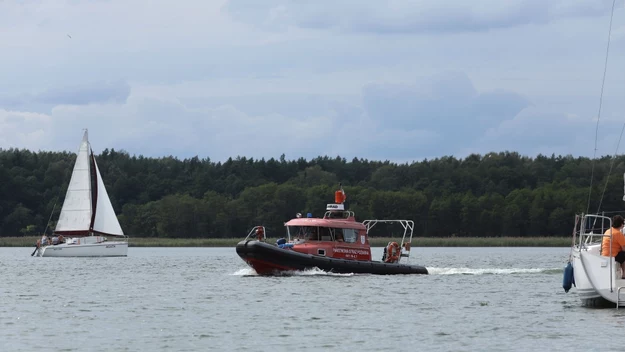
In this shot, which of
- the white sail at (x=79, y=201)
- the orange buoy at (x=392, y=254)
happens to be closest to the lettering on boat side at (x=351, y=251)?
the orange buoy at (x=392, y=254)

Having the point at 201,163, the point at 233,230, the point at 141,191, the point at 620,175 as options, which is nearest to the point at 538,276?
the point at 620,175

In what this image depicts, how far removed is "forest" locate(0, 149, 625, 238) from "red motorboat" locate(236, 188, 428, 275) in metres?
72.2

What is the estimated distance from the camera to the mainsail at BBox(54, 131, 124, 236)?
80.1 m

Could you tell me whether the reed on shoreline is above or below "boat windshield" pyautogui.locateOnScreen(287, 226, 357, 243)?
above

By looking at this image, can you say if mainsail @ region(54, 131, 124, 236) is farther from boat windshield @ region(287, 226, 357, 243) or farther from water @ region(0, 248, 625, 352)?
boat windshield @ region(287, 226, 357, 243)

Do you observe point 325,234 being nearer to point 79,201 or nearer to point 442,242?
point 79,201

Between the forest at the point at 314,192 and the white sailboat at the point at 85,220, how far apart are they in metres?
50.6

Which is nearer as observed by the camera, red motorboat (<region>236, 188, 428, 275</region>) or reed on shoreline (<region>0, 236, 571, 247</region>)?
red motorboat (<region>236, 188, 428, 275</region>)

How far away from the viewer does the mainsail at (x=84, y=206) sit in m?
80.1

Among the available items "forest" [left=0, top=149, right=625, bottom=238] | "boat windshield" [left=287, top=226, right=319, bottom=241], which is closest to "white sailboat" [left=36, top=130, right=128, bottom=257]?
"boat windshield" [left=287, top=226, right=319, bottom=241]

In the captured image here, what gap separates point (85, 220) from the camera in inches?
3155

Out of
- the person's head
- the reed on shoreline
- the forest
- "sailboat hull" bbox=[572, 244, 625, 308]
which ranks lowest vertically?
"sailboat hull" bbox=[572, 244, 625, 308]

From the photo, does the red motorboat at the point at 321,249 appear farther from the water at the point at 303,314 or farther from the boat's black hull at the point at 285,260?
the water at the point at 303,314

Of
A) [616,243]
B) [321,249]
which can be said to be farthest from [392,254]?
[616,243]
